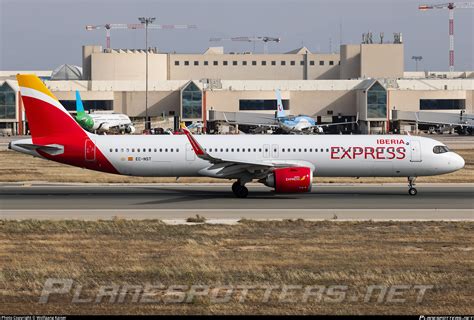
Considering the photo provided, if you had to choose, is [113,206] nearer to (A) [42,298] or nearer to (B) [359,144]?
(B) [359,144]

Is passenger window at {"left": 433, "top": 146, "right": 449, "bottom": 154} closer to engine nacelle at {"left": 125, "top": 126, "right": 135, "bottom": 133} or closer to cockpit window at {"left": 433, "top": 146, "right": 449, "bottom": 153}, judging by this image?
cockpit window at {"left": 433, "top": 146, "right": 449, "bottom": 153}

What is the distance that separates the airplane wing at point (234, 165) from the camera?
4412cm

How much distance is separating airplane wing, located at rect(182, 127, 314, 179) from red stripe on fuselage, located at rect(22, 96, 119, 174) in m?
5.53

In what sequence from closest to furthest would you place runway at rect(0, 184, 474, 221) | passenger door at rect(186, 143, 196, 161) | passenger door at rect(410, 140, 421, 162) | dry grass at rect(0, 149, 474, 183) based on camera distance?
runway at rect(0, 184, 474, 221), passenger door at rect(410, 140, 421, 162), passenger door at rect(186, 143, 196, 161), dry grass at rect(0, 149, 474, 183)

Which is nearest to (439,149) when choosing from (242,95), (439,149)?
(439,149)

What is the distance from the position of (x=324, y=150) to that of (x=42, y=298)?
86.9 ft

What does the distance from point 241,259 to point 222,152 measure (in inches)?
793

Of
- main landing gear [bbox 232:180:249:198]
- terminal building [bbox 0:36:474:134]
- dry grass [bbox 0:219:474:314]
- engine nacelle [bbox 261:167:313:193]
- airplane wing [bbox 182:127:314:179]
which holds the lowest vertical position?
dry grass [bbox 0:219:474:314]

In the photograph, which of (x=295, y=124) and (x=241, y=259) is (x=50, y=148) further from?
(x=295, y=124)

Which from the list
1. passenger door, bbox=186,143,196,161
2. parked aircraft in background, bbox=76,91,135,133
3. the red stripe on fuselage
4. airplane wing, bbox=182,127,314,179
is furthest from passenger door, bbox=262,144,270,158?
parked aircraft in background, bbox=76,91,135,133

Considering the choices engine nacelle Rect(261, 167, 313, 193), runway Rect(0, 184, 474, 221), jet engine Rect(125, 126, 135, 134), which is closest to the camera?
runway Rect(0, 184, 474, 221)

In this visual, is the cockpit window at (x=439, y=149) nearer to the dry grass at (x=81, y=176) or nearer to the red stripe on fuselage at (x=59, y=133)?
the dry grass at (x=81, y=176)

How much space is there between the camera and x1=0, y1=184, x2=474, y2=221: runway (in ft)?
125

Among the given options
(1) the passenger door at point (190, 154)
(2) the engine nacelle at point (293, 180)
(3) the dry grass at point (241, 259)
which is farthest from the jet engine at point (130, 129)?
(3) the dry grass at point (241, 259)
